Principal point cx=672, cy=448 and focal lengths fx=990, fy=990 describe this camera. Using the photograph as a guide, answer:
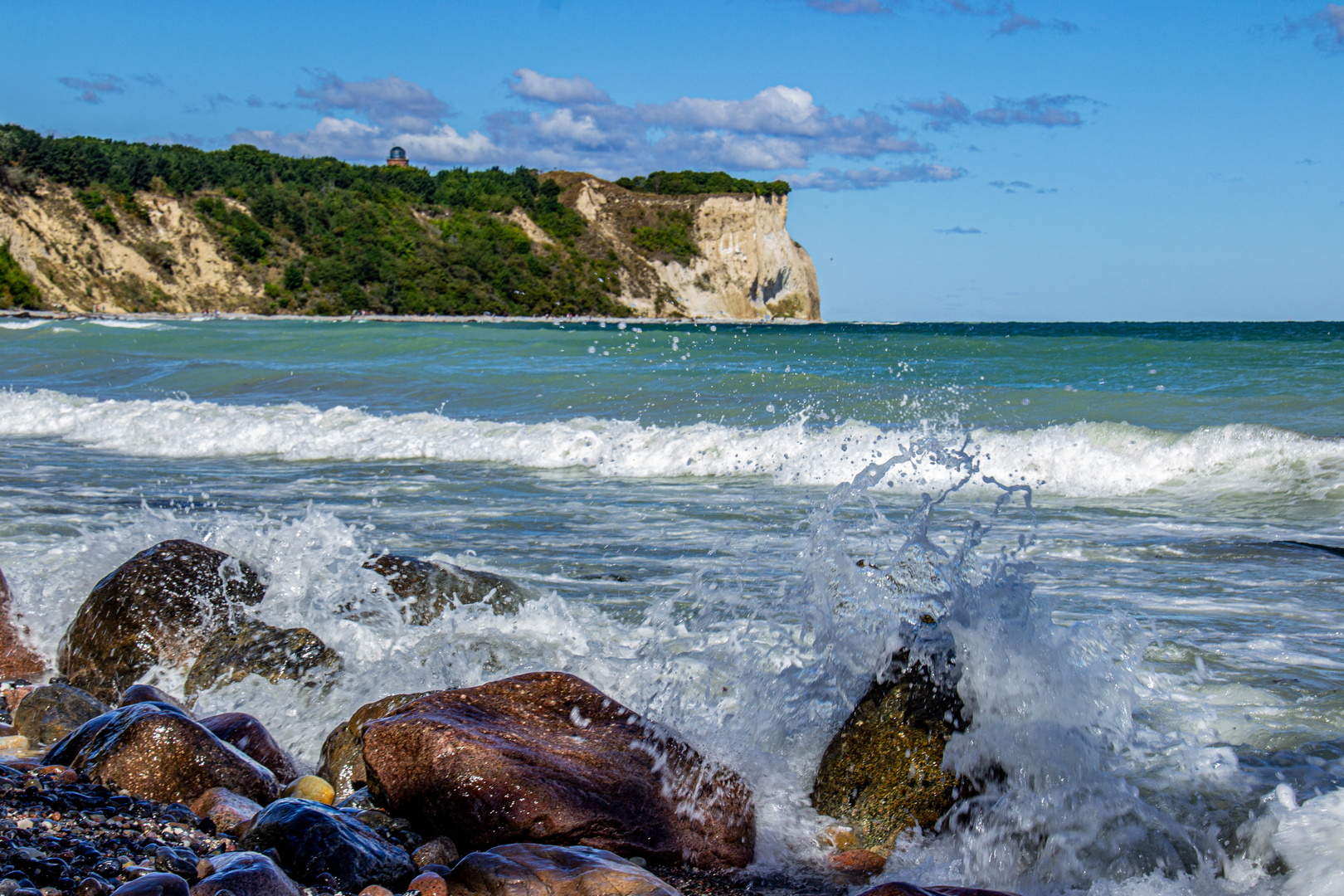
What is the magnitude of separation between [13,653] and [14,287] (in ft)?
247

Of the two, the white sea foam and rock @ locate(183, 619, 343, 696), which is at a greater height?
Result: the white sea foam

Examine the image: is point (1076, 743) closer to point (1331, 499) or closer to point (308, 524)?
point (308, 524)

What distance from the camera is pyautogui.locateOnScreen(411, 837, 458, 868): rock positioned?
2963 millimetres

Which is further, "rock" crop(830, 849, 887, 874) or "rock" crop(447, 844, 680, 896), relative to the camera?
"rock" crop(830, 849, 887, 874)

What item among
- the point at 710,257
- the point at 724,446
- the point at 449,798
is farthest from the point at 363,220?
the point at 449,798

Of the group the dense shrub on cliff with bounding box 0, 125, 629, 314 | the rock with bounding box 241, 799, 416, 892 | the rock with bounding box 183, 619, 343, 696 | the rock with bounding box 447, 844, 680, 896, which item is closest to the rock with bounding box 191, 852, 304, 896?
the rock with bounding box 241, 799, 416, 892

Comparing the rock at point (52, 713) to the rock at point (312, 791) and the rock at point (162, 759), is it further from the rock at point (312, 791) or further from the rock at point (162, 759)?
the rock at point (312, 791)

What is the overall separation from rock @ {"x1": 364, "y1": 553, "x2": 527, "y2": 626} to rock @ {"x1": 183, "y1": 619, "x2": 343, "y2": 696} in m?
0.59

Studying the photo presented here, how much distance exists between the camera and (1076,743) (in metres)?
3.38

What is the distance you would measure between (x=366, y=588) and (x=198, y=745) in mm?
1801

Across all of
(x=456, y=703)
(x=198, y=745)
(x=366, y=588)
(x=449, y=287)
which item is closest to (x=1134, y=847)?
(x=456, y=703)

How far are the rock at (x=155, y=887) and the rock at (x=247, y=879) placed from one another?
0.05 metres

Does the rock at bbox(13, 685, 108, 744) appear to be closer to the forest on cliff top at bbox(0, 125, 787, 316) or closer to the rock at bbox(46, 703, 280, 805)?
the rock at bbox(46, 703, 280, 805)

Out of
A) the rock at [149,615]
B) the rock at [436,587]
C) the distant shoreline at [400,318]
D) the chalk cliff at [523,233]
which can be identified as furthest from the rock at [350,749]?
the chalk cliff at [523,233]
